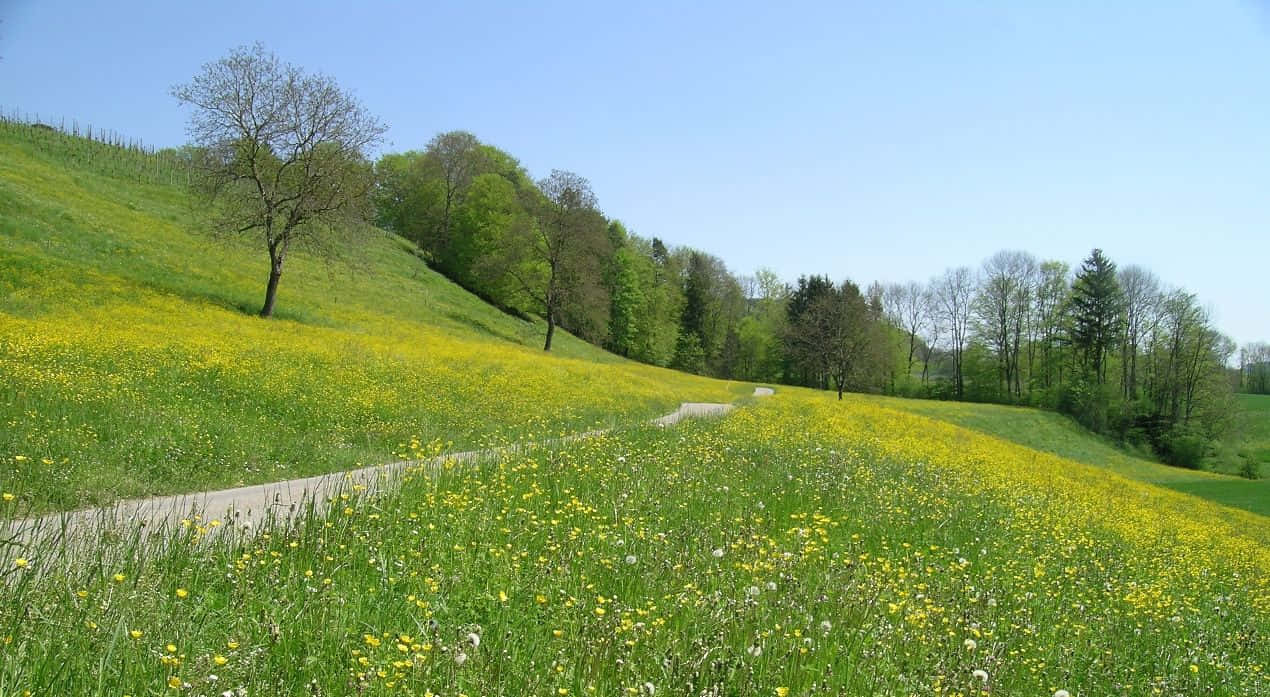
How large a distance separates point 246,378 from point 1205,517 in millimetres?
28826

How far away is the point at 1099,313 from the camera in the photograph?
2795 inches

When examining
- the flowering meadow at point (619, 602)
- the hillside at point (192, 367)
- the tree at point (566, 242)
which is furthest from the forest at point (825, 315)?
the flowering meadow at point (619, 602)

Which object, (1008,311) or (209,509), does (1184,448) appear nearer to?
(1008,311)

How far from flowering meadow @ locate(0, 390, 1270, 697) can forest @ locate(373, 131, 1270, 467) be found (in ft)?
133

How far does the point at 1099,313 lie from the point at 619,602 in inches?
3233

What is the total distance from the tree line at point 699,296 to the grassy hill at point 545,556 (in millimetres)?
12506

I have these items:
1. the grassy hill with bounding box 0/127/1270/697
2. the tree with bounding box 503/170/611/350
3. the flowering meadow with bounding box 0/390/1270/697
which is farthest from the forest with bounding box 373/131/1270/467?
the flowering meadow with bounding box 0/390/1270/697

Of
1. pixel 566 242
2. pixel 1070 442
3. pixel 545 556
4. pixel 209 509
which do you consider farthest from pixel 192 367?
pixel 1070 442

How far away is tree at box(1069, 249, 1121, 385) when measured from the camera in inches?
2778

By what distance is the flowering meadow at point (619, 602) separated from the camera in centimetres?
351

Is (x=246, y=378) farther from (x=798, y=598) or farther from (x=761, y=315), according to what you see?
(x=761, y=315)

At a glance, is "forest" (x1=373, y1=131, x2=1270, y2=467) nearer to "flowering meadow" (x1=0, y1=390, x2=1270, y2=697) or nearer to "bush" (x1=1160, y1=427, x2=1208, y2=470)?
"bush" (x1=1160, y1=427, x2=1208, y2=470)

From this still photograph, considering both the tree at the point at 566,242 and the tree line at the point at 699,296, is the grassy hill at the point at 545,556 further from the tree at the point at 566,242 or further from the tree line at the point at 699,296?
the tree at the point at 566,242

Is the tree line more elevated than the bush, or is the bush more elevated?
the tree line
